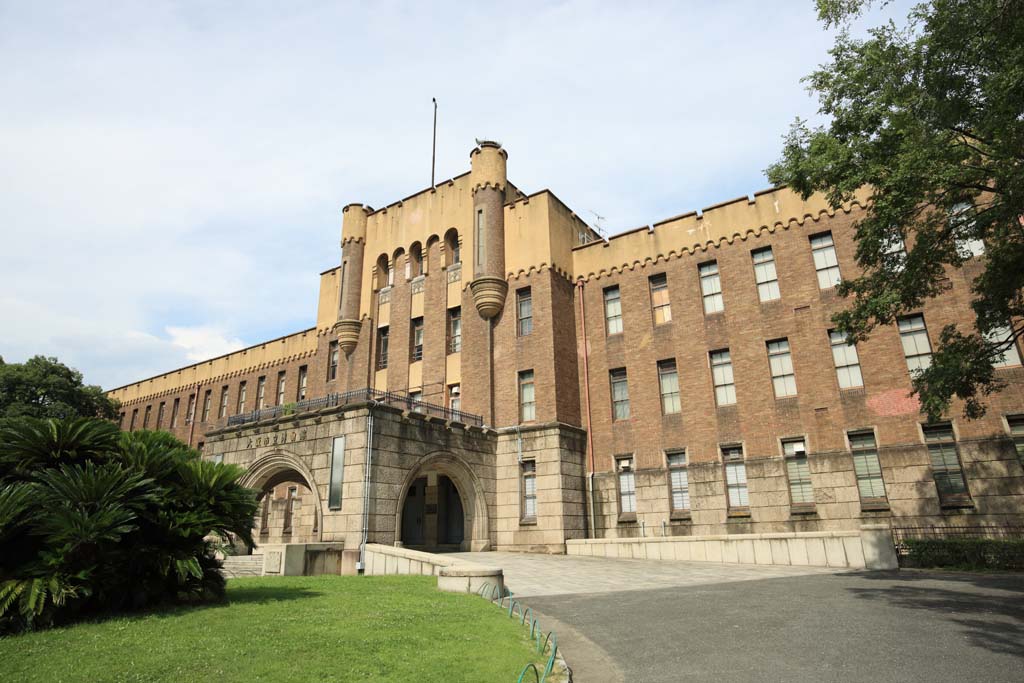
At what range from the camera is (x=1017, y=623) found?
8.80 metres

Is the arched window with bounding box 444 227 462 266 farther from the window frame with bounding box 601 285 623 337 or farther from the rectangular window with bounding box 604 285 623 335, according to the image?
the rectangular window with bounding box 604 285 623 335

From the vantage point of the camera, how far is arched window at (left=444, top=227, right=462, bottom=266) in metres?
29.3

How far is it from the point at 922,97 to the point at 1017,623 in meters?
9.18

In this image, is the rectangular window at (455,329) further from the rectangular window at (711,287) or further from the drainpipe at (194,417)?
the drainpipe at (194,417)

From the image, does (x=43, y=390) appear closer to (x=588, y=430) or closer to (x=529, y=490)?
(x=529, y=490)

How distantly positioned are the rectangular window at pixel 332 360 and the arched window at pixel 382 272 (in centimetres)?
436

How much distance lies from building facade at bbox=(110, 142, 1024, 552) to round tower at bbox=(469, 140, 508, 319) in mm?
102

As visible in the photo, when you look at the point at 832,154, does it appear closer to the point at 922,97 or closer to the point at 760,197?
the point at 922,97

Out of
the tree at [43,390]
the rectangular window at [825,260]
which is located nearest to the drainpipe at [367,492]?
the rectangular window at [825,260]

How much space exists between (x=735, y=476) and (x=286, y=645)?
18742 millimetres

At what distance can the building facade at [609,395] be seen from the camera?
19312 mm

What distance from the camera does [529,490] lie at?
24219mm

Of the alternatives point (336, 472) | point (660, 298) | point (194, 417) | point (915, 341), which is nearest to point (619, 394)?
point (660, 298)

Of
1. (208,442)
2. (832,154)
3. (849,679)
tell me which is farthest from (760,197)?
(208,442)
